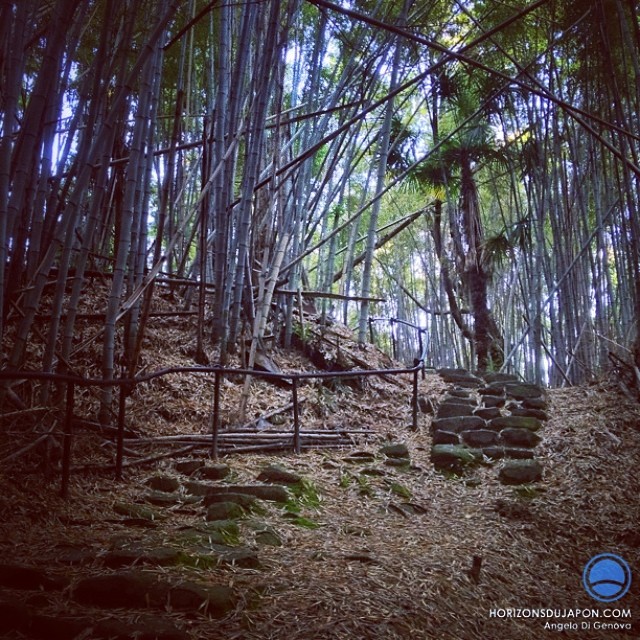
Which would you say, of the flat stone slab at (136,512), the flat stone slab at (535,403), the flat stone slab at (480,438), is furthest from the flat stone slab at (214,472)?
the flat stone slab at (535,403)

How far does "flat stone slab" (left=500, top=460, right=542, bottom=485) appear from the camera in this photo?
3.57 metres

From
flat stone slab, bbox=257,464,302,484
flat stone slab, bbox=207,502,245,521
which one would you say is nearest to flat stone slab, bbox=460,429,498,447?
flat stone slab, bbox=257,464,302,484

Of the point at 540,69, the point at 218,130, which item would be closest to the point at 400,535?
the point at 218,130

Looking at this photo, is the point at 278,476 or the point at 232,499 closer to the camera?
the point at 232,499

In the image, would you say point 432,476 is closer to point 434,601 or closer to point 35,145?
point 434,601

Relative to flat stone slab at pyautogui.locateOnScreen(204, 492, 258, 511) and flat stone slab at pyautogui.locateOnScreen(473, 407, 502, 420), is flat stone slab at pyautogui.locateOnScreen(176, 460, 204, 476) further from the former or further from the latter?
flat stone slab at pyautogui.locateOnScreen(473, 407, 502, 420)

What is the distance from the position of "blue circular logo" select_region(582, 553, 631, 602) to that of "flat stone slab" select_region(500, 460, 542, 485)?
862 millimetres

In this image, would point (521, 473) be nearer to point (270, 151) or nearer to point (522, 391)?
point (522, 391)

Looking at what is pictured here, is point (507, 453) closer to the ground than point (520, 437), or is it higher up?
closer to the ground

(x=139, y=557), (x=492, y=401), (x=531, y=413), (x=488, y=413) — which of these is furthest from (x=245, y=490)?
(x=492, y=401)

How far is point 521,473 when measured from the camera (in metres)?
3.62

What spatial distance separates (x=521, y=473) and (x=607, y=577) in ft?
3.42

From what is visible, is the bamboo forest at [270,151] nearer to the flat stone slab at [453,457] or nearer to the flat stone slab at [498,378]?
the flat stone slab at [498,378]

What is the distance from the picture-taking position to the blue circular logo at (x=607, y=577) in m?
2.46
